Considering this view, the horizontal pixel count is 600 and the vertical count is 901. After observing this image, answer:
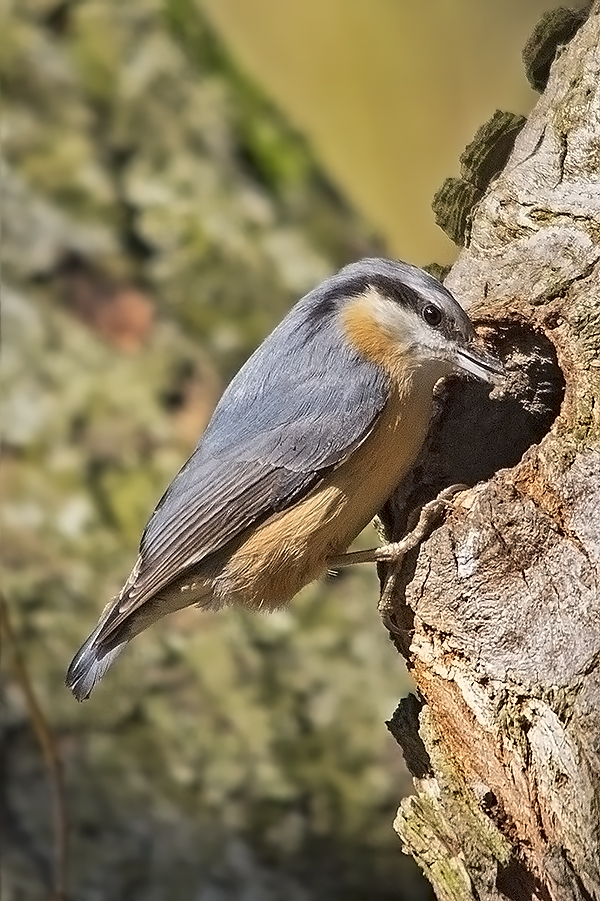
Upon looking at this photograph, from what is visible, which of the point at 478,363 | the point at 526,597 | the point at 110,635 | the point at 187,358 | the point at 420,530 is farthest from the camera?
the point at 187,358

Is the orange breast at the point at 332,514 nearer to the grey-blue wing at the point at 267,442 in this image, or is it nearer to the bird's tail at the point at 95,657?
the grey-blue wing at the point at 267,442

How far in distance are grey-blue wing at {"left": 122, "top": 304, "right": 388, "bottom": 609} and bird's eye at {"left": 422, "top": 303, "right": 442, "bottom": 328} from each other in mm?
134

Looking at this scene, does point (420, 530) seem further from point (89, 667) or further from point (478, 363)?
point (89, 667)

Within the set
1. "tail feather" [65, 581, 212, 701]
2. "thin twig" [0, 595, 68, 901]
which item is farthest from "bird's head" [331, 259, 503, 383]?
"thin twig" [0, 595, 68, 901]

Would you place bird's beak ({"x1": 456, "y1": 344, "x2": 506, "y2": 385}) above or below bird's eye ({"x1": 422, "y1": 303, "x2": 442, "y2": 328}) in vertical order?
below

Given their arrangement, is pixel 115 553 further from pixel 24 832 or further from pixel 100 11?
pixel 100 11

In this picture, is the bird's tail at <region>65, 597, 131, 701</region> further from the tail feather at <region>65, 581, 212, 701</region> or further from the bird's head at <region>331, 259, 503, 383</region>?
the bird's head at <region>331, 259, 503, 383</region>

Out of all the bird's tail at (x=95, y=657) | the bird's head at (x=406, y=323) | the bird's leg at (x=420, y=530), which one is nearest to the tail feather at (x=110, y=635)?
the bird's tail at (x=95, y=657)

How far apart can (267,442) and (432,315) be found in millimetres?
386

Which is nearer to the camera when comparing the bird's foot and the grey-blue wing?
the bird's foot

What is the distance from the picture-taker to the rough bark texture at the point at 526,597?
4.92ft

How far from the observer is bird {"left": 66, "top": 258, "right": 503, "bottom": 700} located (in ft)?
6.46

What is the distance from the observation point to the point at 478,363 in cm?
196

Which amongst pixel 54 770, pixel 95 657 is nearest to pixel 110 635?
pixel 95 657
